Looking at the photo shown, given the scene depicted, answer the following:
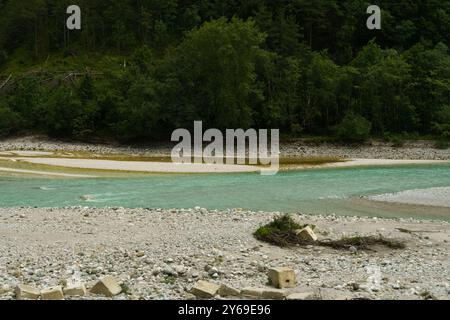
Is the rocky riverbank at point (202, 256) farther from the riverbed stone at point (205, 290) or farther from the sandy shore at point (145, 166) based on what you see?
the sandy shore at point (145, 166)

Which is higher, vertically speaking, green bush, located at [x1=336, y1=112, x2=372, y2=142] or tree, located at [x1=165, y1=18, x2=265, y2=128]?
tree, located at [x1=165, y1=18, x2=265, y2=128]

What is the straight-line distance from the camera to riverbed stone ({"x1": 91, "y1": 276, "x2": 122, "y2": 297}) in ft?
36.0

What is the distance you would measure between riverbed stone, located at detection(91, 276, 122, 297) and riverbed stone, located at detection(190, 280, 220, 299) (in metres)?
1.51

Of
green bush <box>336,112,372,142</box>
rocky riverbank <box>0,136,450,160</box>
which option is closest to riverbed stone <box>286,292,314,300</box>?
rocky riverbank <box>0,136,450,160</box>

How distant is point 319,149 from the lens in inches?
2421

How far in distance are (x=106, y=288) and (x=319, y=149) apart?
171ft

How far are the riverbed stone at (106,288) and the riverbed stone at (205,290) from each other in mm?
1509

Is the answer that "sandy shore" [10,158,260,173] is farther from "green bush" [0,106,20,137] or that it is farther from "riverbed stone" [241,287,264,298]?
"riverbed stone" [241,287,264,298]

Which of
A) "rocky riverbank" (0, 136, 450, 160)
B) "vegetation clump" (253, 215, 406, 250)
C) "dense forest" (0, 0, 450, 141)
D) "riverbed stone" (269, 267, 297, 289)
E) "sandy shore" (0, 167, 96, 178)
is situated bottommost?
"rocky riverbank" (0, 136, 450, 160)

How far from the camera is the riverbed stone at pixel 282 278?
1176 centimetres

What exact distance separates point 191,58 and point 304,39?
33530 mm

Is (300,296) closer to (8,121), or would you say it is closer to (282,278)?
(282,278)

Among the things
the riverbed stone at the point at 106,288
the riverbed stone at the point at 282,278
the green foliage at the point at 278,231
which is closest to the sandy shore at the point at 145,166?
the green foliage at the point at 278,231

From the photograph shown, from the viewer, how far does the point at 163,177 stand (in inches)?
1528
